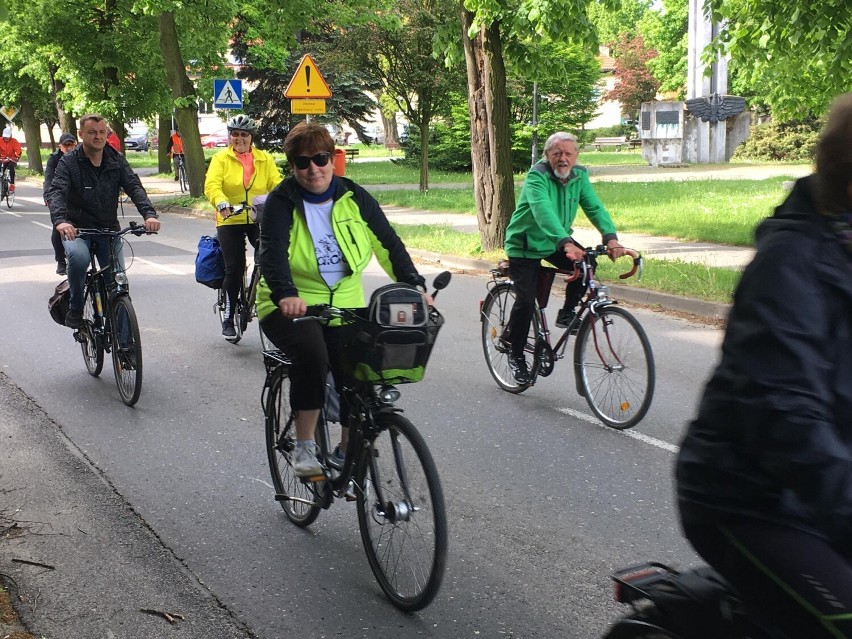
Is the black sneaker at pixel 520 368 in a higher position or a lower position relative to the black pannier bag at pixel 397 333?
lower

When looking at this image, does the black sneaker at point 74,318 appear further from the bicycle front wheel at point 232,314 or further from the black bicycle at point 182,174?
the black bicycle at point 182,174

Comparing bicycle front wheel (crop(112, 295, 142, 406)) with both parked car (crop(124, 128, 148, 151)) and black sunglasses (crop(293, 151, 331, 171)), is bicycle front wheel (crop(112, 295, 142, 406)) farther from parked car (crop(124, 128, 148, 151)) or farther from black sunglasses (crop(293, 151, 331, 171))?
parked car (crop(124, 128, 148, 151))

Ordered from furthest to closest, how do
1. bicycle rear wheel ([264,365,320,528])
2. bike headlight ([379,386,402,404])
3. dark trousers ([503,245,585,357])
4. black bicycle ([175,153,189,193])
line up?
1. black bicycle ([175,153,189,193])
2. dark trousers ([503,245,585,357])
3. bicycle rear wheel ([264,365,320,528])
4. bike headlight ([379,386,402,404])

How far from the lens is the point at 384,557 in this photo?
4047 mm

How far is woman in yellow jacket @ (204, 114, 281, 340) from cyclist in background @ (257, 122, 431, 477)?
4.65m

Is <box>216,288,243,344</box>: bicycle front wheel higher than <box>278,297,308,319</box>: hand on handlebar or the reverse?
the reverse

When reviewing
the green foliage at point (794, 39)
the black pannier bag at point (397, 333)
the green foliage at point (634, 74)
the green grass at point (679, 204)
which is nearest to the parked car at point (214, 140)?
the green foliage at point (634, 74)

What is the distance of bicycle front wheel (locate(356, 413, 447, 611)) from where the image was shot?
146 inches

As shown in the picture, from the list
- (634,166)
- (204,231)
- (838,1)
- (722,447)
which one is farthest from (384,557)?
(634,166)

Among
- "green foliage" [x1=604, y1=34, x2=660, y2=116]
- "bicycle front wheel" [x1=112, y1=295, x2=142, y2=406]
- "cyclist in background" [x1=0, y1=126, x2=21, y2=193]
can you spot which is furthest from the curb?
"green foliage" [x1=604, y1=34, x2=660, y2=116]

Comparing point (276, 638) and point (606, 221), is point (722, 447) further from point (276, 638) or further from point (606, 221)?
point (606, 221)

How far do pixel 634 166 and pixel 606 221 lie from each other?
3261 cm

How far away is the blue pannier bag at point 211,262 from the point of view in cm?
917

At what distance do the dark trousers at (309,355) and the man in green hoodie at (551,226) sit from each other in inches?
98.3
